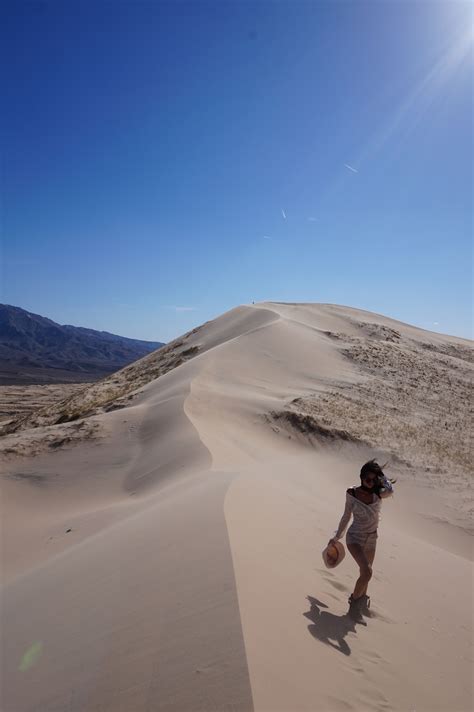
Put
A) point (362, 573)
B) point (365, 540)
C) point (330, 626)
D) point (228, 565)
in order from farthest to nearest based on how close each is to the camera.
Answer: point (365, 540) < point (362, 573) < point (228, 565) < point (330, 626)

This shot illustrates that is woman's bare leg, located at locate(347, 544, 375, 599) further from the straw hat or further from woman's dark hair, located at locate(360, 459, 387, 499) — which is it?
woman's dark hair, located at locate(360, 459, 387, 499)

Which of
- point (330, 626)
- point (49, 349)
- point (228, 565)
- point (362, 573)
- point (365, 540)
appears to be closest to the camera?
point (330, 626)

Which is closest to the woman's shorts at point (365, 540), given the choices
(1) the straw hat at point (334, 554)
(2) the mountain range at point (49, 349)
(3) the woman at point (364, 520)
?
(3) the woman at point (364, 520)

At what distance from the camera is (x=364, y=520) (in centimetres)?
386

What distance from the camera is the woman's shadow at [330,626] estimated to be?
313 centimetres

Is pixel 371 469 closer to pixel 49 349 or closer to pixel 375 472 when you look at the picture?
pixel 375 472

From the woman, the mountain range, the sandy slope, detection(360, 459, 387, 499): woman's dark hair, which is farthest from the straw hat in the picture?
the mountain range

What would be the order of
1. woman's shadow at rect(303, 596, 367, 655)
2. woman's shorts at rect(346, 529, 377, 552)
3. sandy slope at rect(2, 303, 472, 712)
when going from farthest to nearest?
woman's shorts at rect(346, 529, 377, 552) → woman's shadow at rect(303, 596, 367, 655) → sandy slope at rect(2, 303, 472, 712)

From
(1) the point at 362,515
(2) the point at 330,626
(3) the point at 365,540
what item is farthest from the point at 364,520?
(2) the point at 330,626

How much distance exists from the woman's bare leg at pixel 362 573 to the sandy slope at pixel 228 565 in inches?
9.4

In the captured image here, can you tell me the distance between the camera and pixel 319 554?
4.78 m

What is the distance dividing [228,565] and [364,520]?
4.23 ft

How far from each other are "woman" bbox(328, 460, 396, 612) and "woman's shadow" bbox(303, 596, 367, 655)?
230 millimetres

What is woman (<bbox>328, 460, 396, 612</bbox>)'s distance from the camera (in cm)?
378
